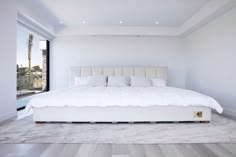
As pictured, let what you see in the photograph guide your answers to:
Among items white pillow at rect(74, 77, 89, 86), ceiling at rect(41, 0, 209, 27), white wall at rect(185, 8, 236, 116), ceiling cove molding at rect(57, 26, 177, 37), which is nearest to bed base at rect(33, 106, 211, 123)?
white wall at rect(185, 8, 236, 116)

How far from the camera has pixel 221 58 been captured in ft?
16.2

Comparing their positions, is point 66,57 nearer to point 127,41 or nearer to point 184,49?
point 127,41

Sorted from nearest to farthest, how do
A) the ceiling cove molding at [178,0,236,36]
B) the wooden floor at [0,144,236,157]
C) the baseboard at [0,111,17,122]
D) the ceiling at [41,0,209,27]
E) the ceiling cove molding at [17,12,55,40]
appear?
the wooden floor at [0,144,236,157], the baseboard at [0,111,17,122], the ceiling cove molding at [178,0,236,36], the ceiling at [41,0,209,27], the ceiling cove molding at [17,12,55,40]

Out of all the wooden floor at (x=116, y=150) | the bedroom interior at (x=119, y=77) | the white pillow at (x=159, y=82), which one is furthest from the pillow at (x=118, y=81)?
the wooden floor at (x=116, y=150)

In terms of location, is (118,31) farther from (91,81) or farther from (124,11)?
(91,81)

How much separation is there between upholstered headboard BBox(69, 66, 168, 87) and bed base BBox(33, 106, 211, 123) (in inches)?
111

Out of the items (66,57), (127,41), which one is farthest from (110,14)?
(66,57)

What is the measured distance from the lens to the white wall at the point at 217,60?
4.54 metres

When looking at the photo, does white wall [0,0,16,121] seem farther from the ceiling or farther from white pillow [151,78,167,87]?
white pillow [151,78,167,87]

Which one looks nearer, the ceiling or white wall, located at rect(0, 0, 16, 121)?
white wall, located at rect(0, 0, 16, 121)

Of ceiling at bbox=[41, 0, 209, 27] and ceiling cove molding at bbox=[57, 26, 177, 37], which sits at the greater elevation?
ceiling at bbox=[41, 0, 209, 27]

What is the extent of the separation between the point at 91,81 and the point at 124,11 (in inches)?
85.6

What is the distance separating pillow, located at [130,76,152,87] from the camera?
5976 mm

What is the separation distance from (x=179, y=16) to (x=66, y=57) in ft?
12.4
